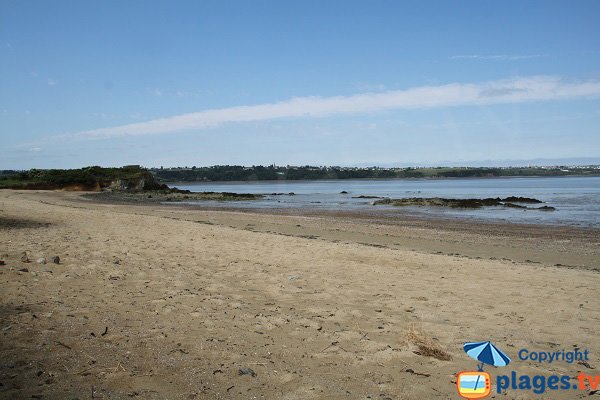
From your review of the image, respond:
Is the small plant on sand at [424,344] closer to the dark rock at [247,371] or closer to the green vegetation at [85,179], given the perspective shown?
the dark rock at [247,371]

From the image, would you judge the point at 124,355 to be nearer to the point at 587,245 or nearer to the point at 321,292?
the point at 321,292

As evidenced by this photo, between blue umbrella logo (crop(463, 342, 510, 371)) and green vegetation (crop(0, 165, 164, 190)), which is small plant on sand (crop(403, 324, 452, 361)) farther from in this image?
green vegetation (crop(0, 165, 164, 190))

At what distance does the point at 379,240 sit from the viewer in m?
16.5

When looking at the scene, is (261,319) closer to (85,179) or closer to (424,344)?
(424,344)

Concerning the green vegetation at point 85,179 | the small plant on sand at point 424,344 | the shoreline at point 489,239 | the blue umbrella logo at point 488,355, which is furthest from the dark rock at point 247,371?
the green vegetation at point 85,179

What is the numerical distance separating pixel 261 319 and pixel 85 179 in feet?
194

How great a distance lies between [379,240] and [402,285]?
8.36 metres

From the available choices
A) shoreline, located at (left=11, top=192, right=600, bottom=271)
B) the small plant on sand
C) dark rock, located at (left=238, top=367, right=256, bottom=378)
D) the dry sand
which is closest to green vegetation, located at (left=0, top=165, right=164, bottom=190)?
shoreline, located at (left=11, top=192, right=600, bottom=271)

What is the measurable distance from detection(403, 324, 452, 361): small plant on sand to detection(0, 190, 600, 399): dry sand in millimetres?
32

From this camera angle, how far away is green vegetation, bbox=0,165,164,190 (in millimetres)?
55562

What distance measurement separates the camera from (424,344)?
4.90 m

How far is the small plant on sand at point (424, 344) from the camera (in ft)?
15.6

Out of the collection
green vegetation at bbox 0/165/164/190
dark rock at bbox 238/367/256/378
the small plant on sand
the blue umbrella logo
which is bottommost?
the small plant on sand

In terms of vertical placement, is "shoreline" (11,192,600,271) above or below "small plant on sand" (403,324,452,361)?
below
